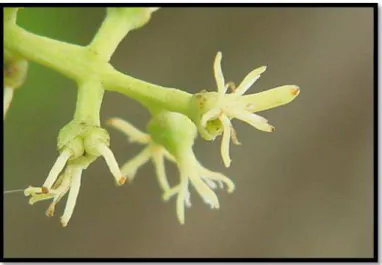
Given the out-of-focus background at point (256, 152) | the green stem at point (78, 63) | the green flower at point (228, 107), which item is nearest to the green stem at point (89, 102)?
the green stem at point (78, 63)

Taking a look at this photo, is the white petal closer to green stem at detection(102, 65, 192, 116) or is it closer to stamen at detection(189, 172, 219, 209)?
stamen at detection(189, 172, 219, 209)

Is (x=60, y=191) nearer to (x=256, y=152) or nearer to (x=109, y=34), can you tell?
(x=109, y=34)

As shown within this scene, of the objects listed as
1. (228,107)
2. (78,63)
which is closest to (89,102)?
(78,63)

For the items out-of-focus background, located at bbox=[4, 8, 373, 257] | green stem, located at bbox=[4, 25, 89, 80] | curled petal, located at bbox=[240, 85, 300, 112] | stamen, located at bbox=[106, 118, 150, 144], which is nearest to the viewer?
curled petal, located at bbox=[240, 85, 300, 112]

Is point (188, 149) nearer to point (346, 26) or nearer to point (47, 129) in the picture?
point (47, 129)

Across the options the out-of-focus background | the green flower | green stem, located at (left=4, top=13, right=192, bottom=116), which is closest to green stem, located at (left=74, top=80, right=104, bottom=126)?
green stem, located at (left=4, top=13, right=192, bottom=116)

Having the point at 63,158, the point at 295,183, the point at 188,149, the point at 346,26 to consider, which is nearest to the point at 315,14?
the point at 346,26
